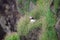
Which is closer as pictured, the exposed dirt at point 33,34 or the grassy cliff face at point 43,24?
the grassy cliff face at point 43,24

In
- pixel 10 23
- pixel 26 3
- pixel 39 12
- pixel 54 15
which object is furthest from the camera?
pixel 10 23

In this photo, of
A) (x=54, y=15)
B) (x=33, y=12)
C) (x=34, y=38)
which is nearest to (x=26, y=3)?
(x=33, y=12)

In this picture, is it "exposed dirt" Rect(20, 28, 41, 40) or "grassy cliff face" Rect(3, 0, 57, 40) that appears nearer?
"grassy cliff face" Rect(3, 0, 57, 40)

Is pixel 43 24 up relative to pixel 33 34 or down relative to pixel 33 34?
up

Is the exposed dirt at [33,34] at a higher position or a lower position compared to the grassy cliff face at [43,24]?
lower

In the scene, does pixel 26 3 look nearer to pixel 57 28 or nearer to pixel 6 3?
pixel 6 3

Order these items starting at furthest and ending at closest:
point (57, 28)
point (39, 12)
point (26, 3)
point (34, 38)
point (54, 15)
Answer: point (26, 3) → point (39, 12) → point (34, 38) → point (54, 15) → point (57, 28)

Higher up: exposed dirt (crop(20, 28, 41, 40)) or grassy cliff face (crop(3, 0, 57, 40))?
grassy cliff face (crop(3, 0, 57, 40))

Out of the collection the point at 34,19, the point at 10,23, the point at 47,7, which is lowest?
the point at 10,23

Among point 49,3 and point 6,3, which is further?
point 6,3

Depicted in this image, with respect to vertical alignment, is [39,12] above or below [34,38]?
above

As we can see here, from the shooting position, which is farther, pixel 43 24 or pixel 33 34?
pixel 33 34
